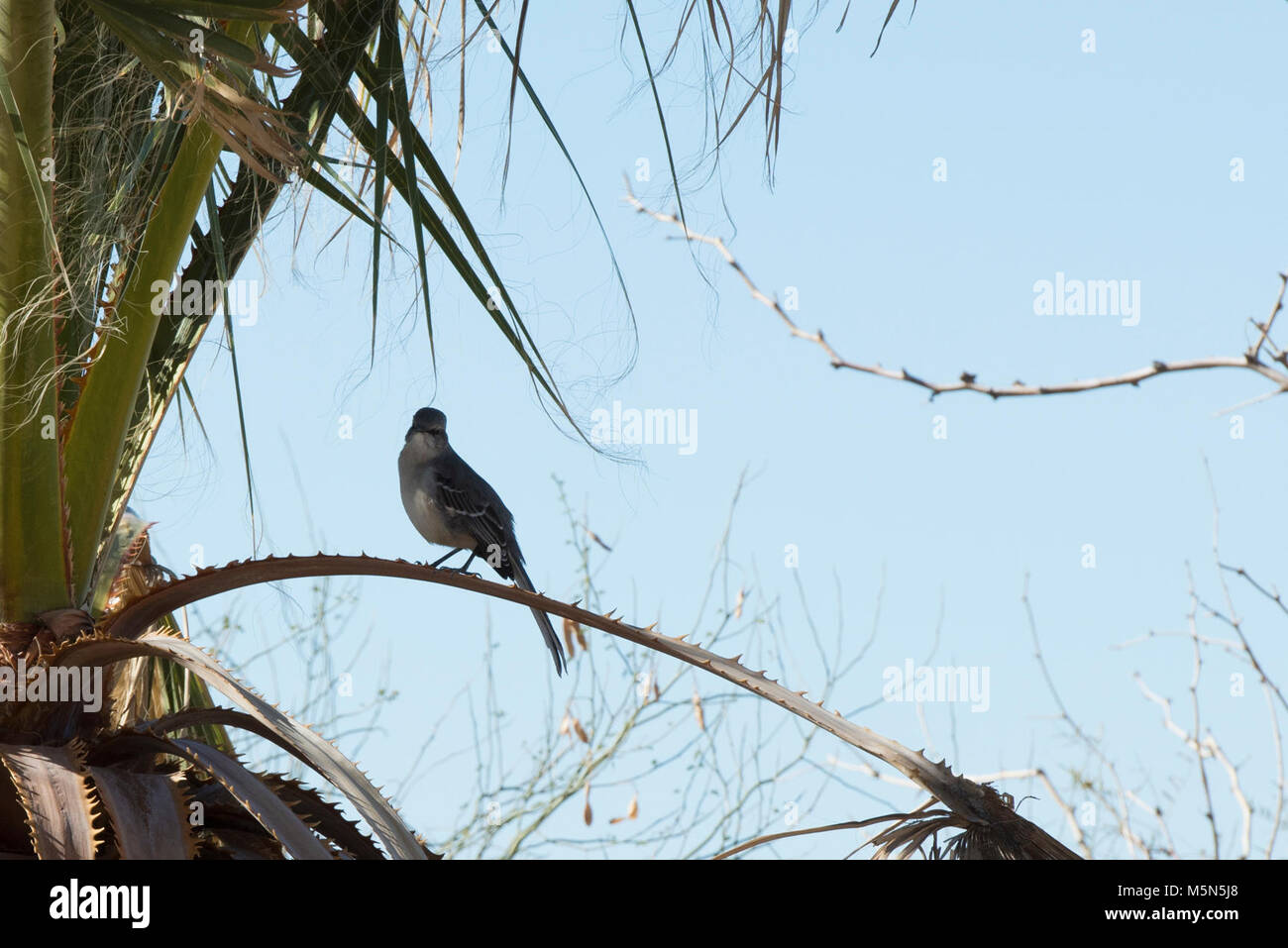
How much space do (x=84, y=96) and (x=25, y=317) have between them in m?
0.69

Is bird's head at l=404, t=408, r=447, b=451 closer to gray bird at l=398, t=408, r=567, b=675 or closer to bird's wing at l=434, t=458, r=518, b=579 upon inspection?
gray bird at l=398, t=408, r=567, b=675

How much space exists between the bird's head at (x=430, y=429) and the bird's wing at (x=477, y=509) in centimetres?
18

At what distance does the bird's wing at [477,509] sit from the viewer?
5.13m

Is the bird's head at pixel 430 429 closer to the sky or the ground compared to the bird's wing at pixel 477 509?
closer to the sky

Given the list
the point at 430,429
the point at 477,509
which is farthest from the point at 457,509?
the point at 430,429

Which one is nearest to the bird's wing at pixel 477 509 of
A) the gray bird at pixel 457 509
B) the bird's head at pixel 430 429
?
the gray bird at pixel 457 509

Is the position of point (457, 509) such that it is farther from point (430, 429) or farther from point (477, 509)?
point (430, 429)

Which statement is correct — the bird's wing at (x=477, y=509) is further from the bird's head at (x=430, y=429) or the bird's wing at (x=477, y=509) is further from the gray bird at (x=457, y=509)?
the bird's head at (x=430, y=429)

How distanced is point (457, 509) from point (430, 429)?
0.46 m

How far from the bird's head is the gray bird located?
0.01 metres

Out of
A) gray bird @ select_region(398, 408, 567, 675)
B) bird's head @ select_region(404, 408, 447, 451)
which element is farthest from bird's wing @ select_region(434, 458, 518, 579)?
bird's head @ select_region(404, 408, 447, 451)
